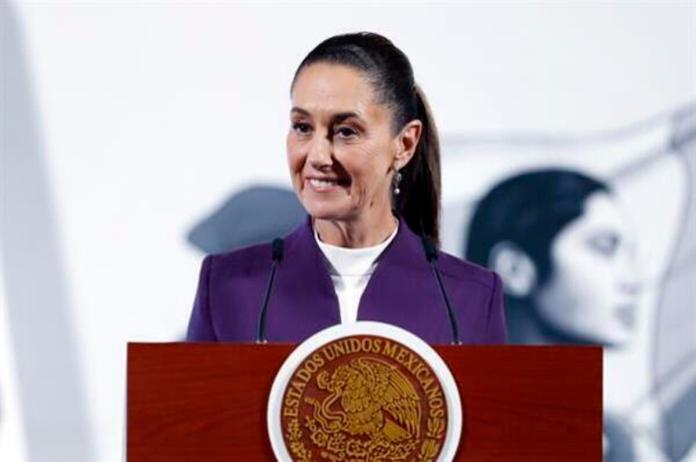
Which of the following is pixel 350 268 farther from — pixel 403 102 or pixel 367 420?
pixel 367 420

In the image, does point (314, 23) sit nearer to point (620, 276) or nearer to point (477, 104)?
point (477, 104)

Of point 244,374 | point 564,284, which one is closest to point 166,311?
point 564,284

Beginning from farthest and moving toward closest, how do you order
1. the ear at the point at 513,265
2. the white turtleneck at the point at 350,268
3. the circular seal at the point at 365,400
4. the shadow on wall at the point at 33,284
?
1. the ear at the point at 513,265
2. the shadow on wall at the point at 33,284
3. the white turtleneck at the point at 350,268
4. the circular seal at the point at 365,400

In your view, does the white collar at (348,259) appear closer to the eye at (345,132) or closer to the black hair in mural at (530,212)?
the eye at (345,132)

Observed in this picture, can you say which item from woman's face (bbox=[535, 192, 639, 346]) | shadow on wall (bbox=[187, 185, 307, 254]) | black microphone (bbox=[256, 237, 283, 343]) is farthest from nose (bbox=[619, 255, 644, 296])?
black microphone (bbox=[256, 237, 283, 343])

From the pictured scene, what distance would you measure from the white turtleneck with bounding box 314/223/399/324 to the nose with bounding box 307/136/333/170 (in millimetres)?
184

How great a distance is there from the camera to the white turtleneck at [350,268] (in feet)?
7.18

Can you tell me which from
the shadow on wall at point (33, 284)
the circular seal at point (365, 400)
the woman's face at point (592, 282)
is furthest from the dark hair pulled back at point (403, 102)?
the shadow on wall at point (33, 284)

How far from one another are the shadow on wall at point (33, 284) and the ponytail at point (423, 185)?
121 centimetres

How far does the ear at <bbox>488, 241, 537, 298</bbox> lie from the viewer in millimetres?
3328

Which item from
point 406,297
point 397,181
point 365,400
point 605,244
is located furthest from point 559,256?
point 365,400

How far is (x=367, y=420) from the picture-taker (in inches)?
66.0

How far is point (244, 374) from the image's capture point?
66.0 inches

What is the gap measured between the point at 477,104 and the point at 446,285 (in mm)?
1205
